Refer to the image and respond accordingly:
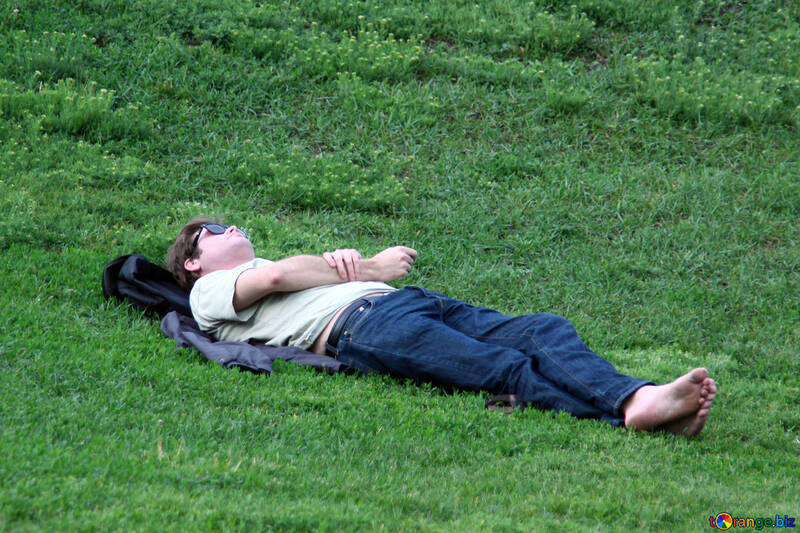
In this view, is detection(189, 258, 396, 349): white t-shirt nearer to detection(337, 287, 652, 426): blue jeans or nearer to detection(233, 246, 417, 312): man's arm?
detection(233, 246, 417, 312): man's arm

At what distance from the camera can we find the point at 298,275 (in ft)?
16.2

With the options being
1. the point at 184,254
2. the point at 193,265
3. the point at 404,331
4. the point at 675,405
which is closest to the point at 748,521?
the point at 675,405

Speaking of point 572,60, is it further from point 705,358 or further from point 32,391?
point 32,391

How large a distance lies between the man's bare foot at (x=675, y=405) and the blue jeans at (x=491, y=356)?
0.09m

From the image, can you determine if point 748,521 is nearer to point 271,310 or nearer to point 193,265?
point 271,310

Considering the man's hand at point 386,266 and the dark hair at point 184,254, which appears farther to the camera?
the dark hair at point 184,254

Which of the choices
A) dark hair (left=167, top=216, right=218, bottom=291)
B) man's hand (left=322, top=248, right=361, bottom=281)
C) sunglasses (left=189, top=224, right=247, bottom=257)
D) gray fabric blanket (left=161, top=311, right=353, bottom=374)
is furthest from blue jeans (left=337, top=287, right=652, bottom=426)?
dark hair (left=167, top=216, right=218, bottom=291)

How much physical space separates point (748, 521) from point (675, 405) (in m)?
0.82

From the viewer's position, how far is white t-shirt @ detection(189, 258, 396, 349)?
16.2 feet

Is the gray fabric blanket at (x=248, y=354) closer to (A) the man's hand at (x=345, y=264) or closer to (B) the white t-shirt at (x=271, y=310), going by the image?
(B) the white t-shirt at (x=271, y=310)

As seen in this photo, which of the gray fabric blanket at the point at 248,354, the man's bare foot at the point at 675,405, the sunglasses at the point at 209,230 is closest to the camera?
the man's bare foot at the point at 675,405

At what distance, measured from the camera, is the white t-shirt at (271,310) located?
16.2 ft

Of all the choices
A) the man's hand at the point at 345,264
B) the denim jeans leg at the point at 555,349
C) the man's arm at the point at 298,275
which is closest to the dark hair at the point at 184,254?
the man's arm at the point at 298,275

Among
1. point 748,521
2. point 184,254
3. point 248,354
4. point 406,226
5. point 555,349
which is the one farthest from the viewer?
point 406,226
